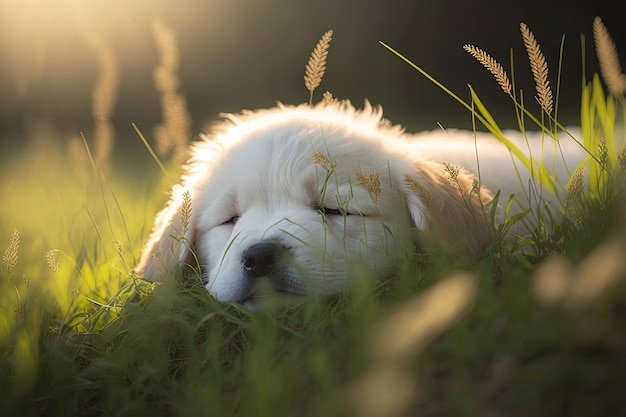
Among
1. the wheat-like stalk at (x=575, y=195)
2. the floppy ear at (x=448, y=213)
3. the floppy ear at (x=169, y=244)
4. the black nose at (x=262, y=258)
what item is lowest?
the floppy ear at (x=169, y=244)

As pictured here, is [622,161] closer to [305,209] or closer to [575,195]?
[575,195]

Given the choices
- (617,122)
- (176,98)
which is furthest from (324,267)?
(617,122)

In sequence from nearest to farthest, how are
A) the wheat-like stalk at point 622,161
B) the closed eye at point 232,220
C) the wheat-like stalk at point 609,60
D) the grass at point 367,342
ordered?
the grass at point 367,342 → the wheat-like stalk at point 622,161 → the wheat-like stalk at point 609,60 → the closed eye at point 232,220

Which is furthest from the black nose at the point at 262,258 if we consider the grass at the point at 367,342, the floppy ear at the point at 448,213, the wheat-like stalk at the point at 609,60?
the wheat-like stalk at the point at 609,60

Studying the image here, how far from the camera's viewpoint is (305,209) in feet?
11.4

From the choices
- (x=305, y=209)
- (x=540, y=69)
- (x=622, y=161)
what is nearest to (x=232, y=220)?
(x=305, y=209)

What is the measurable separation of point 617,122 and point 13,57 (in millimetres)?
5187

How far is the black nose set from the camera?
301cm

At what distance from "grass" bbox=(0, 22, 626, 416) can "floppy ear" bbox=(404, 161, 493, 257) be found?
0.54ft

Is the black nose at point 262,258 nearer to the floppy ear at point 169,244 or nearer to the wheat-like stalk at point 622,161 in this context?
the floppy ear at point 169,244

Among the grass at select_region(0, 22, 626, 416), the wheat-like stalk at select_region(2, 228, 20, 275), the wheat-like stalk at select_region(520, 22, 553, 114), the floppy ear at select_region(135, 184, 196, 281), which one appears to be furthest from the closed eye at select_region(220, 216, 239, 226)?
the wheat-like stalk at select_region(520, 22, 553, 114)

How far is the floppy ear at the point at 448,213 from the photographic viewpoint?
318 cm

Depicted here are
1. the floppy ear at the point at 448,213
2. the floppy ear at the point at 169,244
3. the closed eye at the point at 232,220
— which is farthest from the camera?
the closed eye at the point at 232,220

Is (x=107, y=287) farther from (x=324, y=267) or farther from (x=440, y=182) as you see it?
(x=440, y=182)
